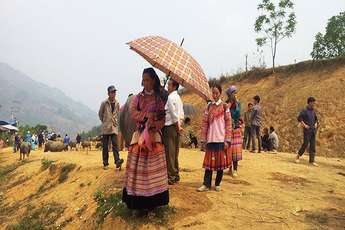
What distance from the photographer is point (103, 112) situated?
10016 millimetres

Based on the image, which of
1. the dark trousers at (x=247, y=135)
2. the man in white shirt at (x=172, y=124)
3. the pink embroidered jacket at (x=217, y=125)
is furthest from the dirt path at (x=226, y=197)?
the dark trousers at (x=247, y=135)

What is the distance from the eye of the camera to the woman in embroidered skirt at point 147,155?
19.3ft

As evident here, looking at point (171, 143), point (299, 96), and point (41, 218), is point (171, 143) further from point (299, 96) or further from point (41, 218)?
point (299, 96)

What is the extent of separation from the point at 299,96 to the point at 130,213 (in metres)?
20.7

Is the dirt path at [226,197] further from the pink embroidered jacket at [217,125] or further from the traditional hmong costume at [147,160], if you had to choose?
the pink embroidered jacket at [217,125]

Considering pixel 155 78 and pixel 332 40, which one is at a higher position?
pixel 332 40

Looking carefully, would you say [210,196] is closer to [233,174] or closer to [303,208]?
[303,208]

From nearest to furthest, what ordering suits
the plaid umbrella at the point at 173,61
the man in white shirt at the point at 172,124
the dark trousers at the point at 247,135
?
the plaid umbrella at the point at 173,61 → the man in white shirt at the point at 172,124 → the dark trousers at the point at 247,135

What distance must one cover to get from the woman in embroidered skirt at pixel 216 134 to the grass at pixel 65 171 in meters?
5.36

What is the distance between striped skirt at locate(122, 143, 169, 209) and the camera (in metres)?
5.86

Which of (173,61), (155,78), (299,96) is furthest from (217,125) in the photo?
(299,96)

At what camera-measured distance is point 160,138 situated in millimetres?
6035

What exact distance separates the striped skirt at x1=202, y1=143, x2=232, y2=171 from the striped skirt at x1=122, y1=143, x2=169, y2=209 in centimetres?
142

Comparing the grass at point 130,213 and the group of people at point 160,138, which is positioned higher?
the group of people at point 160,138
